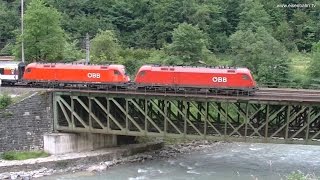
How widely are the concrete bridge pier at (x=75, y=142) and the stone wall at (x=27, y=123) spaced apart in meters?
0.94

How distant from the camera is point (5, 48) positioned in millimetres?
91438

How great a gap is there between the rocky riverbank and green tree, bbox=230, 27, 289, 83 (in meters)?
21.7

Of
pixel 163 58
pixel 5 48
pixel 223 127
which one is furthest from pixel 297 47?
pixel 223 127

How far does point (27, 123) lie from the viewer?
149 feet

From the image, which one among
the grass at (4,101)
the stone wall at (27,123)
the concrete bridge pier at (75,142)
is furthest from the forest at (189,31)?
the grass at (4,101)

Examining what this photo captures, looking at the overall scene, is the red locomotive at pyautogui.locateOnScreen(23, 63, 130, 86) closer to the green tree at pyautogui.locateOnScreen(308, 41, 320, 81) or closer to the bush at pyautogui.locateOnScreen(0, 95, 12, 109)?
the bush at pyautogui.locateOnScreen(0, 95, 12, 109)

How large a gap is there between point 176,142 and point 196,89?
9.76m

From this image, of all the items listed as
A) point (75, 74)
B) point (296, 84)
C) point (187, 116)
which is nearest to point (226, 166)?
→ point (187, 116)

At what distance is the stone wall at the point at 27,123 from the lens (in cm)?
4434

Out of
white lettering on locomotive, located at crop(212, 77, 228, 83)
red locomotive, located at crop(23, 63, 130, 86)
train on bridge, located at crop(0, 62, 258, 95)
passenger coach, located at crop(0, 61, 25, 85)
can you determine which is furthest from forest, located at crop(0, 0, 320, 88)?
white lettering on locomotive, located at crop(212, 77, 228, 83)

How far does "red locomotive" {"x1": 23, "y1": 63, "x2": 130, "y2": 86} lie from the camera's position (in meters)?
47.1


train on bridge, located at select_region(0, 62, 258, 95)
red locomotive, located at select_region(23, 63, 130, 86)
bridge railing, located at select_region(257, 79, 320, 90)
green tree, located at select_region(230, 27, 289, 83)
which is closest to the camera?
train on bridge, located at select_region(0, 62, 258, 95)

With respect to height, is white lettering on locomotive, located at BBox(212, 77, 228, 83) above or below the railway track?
above

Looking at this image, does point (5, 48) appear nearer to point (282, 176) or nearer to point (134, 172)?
point (134, 172)
